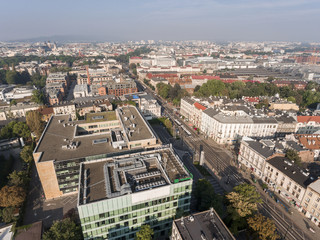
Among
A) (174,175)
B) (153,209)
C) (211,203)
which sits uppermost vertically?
(174,175)

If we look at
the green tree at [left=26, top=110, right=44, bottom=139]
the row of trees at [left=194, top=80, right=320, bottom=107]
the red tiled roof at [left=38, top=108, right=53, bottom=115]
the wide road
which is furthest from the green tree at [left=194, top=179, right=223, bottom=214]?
the row of trees at [left=194, top=80, right=320, bottom=107]

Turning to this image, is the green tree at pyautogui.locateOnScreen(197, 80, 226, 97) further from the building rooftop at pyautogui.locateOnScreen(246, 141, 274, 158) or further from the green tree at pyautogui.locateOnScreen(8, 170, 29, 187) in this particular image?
the green tree at pyautogui.locateOnScreen(8, 170, 29, 187)

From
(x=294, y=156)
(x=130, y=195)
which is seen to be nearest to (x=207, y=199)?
(x=130, y=195)

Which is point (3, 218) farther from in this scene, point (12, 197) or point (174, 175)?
point (174, 175)

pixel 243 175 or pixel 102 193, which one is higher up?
pixel 102 193

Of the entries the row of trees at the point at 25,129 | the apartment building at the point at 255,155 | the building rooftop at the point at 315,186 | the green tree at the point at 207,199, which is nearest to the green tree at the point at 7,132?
the row of trees at the point at 25,129

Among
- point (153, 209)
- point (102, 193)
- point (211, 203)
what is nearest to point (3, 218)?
point (102, 193)

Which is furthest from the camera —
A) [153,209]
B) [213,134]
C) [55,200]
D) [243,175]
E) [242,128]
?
[213,134]
